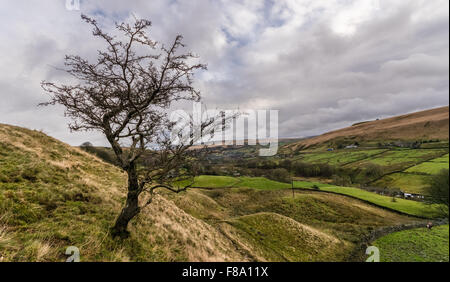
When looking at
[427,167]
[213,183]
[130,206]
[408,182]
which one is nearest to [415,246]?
[408,182]

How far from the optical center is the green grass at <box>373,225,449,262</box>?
62.7ft

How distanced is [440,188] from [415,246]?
1348 centimetres

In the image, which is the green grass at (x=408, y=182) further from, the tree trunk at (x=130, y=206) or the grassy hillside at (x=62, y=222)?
the tree trunk at (x=130, y=206)

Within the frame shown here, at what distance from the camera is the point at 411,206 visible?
117 feet

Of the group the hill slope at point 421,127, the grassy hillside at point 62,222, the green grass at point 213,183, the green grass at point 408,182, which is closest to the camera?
the grassy hillside at point 62,222

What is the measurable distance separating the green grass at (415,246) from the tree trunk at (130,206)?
27054 millimetres

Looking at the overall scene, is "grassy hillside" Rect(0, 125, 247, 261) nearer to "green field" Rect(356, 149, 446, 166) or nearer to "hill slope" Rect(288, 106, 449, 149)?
"hill slope" Rect(288, 106, 449, 149)

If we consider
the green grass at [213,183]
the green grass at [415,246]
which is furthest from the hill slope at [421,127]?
the green grass at [213,183]

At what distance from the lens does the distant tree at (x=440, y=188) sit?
84.8 feet

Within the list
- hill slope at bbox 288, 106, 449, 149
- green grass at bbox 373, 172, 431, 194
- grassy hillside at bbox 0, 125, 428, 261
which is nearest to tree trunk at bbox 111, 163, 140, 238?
grassy hillside at bbox 0, 125, 428, 261

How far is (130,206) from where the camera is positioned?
18.7ft

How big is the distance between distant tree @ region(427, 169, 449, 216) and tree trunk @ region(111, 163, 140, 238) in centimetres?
4363

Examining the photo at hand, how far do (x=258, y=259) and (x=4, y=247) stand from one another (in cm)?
1334
